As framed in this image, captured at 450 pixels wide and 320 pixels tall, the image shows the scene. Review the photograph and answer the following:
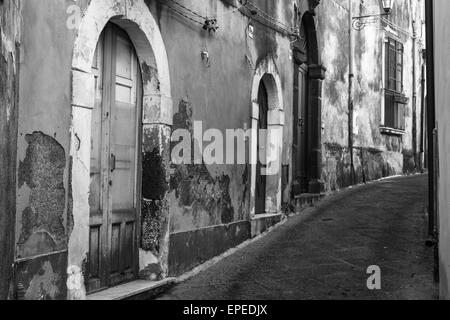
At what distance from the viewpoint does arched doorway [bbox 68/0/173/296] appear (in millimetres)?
4281

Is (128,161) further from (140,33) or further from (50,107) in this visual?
(50,107)

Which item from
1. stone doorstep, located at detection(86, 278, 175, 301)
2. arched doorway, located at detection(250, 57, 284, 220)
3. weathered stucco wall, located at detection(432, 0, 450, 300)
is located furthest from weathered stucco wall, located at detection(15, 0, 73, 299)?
arched doorway, located at detection(250, 57, 284, 220)

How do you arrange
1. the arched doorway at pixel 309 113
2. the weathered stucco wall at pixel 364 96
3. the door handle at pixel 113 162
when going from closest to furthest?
the door handle at pixel 113 162
the arched doorway at pixel 309 113
the weathered stucco wall at pixel 364 96

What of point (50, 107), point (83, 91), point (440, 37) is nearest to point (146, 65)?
point (83, 91)

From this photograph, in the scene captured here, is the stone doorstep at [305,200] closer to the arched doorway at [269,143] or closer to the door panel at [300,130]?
the door panel at [300,130]

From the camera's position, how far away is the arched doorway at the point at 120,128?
14.0ft

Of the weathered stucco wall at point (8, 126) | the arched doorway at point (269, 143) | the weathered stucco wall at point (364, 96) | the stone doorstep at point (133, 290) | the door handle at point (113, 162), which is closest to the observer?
the weathered stucco wall at point (8, 126)

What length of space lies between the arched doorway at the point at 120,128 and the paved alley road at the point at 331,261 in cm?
63

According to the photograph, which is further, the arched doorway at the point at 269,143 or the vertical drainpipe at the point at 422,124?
the vertical drainpipe at the point at 422,124

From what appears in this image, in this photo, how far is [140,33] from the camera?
5.29 m

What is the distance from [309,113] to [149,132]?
6.11 meters

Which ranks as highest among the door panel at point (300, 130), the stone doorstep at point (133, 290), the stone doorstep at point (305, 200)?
the door panel at point (300, 130)

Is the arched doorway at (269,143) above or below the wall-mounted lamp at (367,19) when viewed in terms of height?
below

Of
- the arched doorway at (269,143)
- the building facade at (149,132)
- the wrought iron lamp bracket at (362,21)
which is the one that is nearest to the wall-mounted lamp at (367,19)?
the wrought iron lamp bracket at (362,21)
